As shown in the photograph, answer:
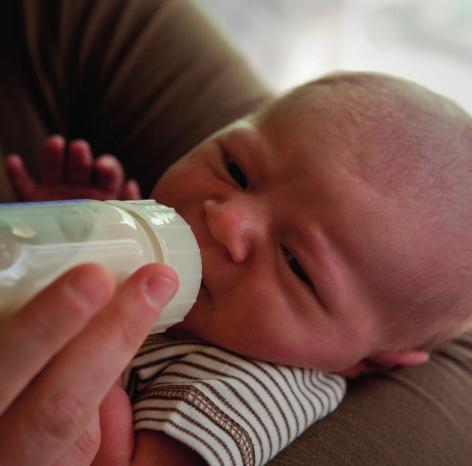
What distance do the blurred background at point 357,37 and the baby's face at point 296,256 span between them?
684mm

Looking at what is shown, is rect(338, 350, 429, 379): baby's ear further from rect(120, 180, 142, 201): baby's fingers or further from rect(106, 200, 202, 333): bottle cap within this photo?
rect(120, 180, 142, 201): baby's fingers

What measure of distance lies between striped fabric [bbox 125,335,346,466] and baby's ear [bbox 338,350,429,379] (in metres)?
0.09

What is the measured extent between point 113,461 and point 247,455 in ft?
0.54

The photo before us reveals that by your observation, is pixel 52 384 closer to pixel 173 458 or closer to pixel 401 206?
pixel 173 458

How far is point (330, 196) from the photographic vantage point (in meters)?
0.85

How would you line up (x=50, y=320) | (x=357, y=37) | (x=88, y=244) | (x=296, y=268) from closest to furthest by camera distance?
(x=50, y=320)
(x=88, y=244)
(x=296, y=268)
(x=357, y=37)

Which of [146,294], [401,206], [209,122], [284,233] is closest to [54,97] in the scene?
[209,122]

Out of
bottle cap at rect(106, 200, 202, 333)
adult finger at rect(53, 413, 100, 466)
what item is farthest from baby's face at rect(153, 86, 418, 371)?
adult finger at rect(53, 413, 100, 466)

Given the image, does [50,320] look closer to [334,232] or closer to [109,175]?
[334,232]

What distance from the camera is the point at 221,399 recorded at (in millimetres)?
759

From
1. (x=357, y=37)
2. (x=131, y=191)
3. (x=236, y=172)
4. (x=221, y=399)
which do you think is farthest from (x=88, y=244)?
(x=357, y=37)

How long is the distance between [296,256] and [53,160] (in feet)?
2.11

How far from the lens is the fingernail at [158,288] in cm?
50

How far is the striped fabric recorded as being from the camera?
0.72 m
